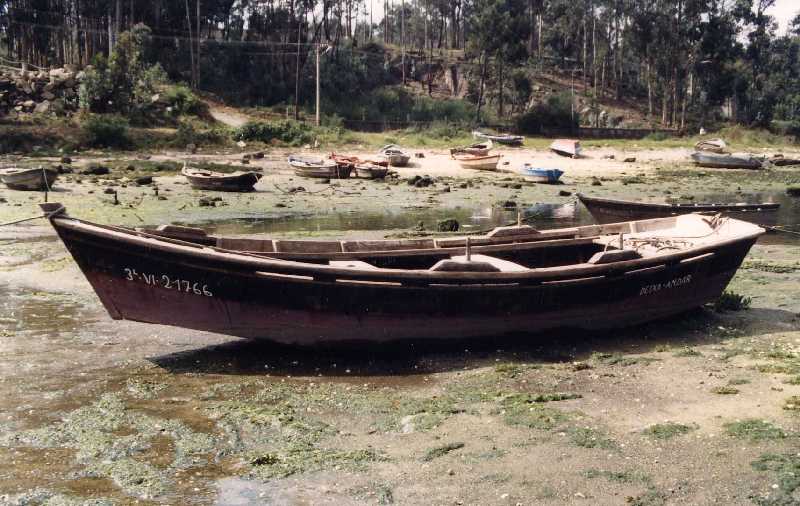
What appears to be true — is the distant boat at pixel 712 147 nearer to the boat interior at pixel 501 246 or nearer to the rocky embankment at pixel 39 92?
the rocky embankment at pixel 39 92

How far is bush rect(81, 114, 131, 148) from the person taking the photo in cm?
3769

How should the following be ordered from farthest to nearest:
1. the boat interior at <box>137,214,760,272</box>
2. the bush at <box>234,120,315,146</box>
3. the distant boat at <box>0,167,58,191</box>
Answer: the bush at <box>234,120,315,146</box> < the distant boat at <box>0,167,58,191</box> < the boat interior at <box>137,214,760,272</box>

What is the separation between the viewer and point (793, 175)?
1539 inches

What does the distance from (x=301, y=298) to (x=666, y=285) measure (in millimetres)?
4875

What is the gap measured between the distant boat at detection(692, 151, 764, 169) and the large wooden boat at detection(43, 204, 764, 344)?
31.0 metres

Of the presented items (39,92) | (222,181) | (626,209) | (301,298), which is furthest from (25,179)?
(39,92)

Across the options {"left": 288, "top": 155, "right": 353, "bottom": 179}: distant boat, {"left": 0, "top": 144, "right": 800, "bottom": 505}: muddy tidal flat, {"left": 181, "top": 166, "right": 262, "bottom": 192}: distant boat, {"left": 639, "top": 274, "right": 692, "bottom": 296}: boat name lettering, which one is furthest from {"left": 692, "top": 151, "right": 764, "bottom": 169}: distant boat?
{"left": 639, "top": 274, "right": 692, "bottom": 296}: boat name lettering

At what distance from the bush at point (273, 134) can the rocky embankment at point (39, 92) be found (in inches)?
330

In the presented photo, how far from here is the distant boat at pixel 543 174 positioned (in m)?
31.9

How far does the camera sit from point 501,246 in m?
12.1

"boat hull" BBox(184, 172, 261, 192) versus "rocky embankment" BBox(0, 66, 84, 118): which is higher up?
"rocky embankment" BBox(0, 66, 84, 118)

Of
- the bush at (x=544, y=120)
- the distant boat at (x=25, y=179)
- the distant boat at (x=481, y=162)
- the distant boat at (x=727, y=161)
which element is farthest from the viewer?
the bush at (x=544, y=120)

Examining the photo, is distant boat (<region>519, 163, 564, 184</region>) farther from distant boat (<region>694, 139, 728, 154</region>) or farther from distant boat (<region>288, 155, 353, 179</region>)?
distant boat (<region>694, 139, 728, 154</region>)

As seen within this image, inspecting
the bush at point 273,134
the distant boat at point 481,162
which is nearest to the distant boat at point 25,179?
the distant boat at point 481,162
